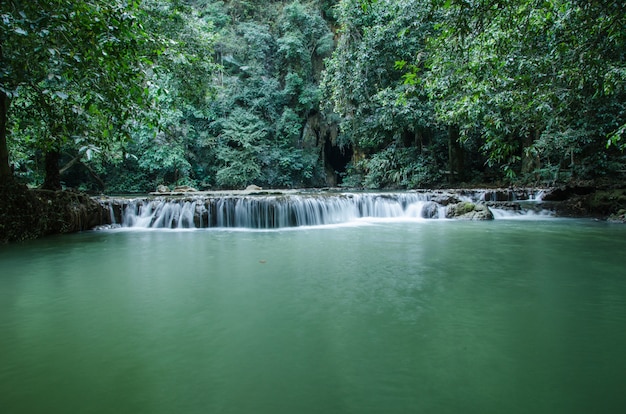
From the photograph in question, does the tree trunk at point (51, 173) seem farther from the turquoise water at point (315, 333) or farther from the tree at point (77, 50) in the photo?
the tree at point (77, 50)

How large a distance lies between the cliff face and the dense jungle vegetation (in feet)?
2.10

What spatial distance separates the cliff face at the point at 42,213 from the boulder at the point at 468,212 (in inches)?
376

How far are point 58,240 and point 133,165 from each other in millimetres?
13949

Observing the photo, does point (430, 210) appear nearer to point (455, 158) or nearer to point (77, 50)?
point (455, 158)

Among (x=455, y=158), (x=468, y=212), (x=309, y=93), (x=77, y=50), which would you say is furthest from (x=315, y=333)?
(x=309, y=93)

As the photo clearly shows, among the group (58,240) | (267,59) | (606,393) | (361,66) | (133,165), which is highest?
(267,59)

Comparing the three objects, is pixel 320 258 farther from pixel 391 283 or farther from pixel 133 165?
pixel 133 165

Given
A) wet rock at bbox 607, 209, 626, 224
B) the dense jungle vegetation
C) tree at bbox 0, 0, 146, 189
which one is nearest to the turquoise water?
the dense jungle vegetation

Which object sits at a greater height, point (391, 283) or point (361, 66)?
point (361, 66)

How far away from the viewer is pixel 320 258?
5988mm

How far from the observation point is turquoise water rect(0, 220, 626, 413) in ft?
6.73

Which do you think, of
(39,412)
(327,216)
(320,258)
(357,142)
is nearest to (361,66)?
(357,142)

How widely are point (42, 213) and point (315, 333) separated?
783 cm

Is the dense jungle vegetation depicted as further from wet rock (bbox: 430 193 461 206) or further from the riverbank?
wet rock (bbox: 430 193 461 206)
